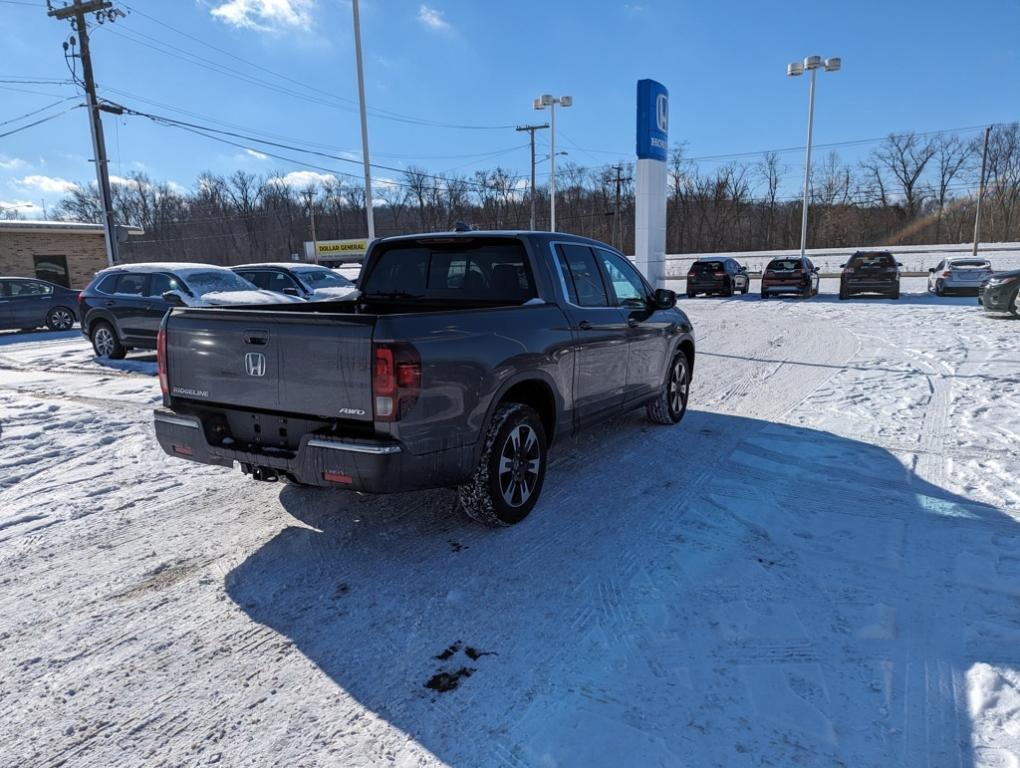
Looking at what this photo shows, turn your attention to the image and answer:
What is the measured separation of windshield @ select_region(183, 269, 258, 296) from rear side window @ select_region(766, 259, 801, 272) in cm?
1983

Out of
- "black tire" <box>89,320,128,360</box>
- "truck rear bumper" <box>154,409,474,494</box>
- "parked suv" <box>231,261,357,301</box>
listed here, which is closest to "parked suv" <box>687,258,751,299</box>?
"parked suv" <box>231,261,357,301</box>

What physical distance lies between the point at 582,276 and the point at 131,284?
32.5ft

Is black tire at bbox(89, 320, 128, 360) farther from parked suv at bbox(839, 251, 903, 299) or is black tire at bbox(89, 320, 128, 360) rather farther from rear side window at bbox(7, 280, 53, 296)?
parked suv at bbox(839, 251, 903, 299)

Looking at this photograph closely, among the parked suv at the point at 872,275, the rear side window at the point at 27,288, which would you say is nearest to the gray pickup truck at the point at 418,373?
the rear side window at the point at 27,288

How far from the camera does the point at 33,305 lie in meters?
17.2

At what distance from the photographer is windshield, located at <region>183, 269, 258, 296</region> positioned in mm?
11617

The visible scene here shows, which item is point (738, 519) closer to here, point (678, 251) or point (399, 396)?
point (399, 396)

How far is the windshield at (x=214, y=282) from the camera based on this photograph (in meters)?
11.6

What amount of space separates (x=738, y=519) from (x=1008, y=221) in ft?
260

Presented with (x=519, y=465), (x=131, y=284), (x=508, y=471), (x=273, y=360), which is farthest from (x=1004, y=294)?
(x=131, y=284)

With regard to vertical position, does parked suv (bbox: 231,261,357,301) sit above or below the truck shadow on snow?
above

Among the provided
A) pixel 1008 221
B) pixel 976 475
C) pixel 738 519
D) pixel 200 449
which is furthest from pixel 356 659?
pixel 1008 221

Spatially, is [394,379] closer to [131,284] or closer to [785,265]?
[131,284]

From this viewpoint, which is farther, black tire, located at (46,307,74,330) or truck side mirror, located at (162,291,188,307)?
black tire, located at (46,307,74,330)
